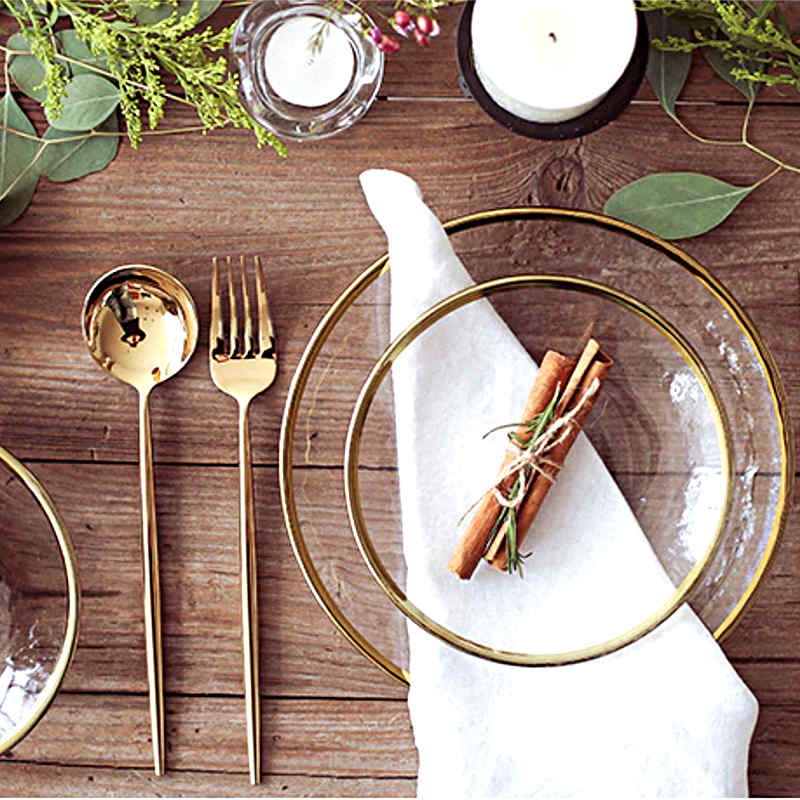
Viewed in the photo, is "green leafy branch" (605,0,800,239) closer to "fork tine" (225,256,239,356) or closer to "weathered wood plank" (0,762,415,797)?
"fork tine" (225,256,239,356)

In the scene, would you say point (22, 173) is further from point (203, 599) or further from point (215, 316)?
point (203, 599)

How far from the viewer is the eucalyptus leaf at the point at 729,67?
700 millimetres

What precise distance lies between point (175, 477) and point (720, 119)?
49cm

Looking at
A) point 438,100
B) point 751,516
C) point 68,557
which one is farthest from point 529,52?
point 68,557

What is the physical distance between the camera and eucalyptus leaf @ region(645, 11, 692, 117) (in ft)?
2.28

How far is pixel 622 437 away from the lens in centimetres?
67

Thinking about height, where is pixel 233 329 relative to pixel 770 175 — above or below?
below

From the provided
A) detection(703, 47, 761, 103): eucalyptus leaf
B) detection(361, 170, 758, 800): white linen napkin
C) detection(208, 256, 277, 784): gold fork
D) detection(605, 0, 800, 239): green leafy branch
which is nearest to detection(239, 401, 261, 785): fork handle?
detection(208, 256, 277, 784): gold fork

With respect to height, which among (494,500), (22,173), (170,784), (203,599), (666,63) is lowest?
(170,784)

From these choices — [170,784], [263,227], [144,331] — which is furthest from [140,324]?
[170,784]

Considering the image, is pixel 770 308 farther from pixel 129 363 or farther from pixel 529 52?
pixel 129 363

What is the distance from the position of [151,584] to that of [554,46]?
0.47 metres

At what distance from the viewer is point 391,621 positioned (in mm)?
672

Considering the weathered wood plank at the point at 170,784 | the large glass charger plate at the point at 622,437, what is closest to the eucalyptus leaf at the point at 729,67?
the large glass charger plate at the point at 622,437
